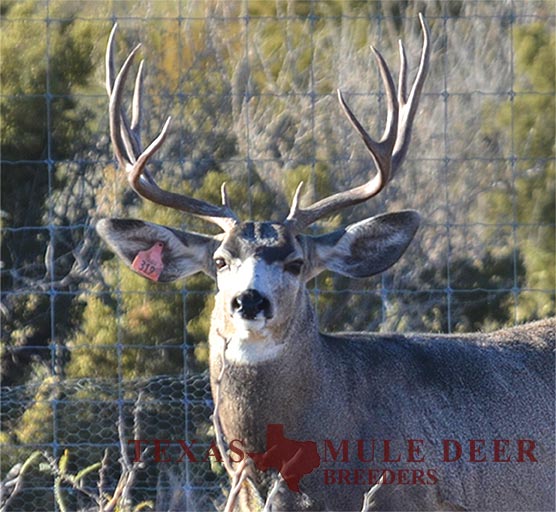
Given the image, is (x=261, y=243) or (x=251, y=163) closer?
(x=261, y=243)

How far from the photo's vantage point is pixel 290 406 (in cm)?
613

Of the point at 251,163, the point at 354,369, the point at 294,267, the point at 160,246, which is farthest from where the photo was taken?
the point at 251,163

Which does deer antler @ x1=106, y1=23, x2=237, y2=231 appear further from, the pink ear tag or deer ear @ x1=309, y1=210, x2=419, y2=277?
deer ear @ x1=309, y1=210, x2=419, y2=277

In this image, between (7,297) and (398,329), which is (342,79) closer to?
(398,329)

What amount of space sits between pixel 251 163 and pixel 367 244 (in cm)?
336

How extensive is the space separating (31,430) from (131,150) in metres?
2.93

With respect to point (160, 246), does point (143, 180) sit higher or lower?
higher

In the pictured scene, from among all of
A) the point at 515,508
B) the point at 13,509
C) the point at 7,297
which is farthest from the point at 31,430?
the point at 515,508

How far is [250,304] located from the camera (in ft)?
19.0

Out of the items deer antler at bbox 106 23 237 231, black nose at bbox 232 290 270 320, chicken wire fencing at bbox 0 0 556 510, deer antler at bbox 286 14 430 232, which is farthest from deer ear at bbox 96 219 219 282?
chicken wire fencing at bbox 0 0 556 510

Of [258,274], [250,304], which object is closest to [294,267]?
[258,274]

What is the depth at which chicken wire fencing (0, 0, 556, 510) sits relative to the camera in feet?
32.9

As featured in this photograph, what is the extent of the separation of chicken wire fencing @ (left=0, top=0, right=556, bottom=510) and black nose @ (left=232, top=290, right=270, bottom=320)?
3.58m

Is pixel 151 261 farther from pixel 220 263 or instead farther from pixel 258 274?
pixel 258 274
